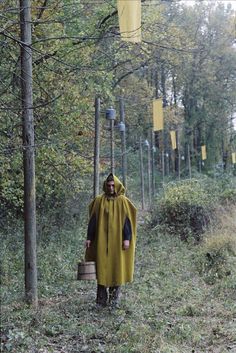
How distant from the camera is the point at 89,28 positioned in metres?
13.6

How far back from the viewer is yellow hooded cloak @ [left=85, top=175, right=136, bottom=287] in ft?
23.6

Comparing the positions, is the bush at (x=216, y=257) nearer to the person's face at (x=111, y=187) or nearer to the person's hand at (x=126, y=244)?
the person's hand at (x=126, y=244)

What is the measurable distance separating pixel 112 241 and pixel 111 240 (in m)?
0.02

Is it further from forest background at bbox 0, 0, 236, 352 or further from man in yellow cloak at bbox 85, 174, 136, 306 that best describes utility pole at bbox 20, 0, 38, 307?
man in yellow cloak at bbox 85, 174, 136, 306

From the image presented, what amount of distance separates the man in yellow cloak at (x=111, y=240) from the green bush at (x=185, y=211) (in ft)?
21.3

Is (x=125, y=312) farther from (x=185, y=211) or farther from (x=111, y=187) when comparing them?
(x=185, y=211)

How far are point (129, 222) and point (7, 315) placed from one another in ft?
7.20

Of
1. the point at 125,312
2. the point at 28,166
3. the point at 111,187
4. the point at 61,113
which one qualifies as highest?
the point at 61,113

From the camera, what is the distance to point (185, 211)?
1427 cm

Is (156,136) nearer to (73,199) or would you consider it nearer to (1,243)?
(73,199)

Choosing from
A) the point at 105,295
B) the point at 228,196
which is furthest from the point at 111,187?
the point at 228,196

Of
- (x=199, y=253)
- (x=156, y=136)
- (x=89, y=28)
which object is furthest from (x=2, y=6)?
(x=156, y=136)

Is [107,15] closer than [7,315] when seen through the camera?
No

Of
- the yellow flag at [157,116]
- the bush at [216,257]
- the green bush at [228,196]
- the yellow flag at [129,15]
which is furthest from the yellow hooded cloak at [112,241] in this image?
the green bush at [228,196]
